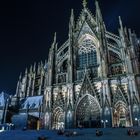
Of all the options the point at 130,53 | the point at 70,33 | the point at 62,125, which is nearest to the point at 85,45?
the point at 70,33

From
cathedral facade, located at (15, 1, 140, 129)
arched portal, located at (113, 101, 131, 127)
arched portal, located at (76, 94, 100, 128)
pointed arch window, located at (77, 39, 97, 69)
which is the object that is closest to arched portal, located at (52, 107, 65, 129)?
cathedral facade, located at (15, 1, 140, 129)

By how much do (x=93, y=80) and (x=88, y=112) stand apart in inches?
236

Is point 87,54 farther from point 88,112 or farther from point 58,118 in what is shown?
point 58,118

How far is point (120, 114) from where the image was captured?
32.4 m

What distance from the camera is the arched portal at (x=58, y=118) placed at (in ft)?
118

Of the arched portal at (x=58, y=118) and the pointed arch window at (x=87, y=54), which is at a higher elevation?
A: the pointed arch window at (x=87, y=54)

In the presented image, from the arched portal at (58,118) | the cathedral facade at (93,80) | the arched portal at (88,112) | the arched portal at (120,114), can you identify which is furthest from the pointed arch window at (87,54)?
the arched portal at (120,114)

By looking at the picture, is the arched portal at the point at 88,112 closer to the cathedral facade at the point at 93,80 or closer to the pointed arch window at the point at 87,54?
the cathedral facade at the point at 93,80

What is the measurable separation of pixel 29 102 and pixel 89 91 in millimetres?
19158

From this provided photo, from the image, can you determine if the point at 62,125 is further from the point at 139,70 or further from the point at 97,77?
the point at 139,70

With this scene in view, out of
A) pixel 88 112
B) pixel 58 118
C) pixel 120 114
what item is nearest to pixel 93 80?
pixel 88 112

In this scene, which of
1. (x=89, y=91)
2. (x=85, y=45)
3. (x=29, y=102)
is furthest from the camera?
(x=29, y=102)

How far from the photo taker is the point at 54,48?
4397cm

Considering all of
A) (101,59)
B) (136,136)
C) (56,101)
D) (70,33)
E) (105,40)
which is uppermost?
(70,33)
